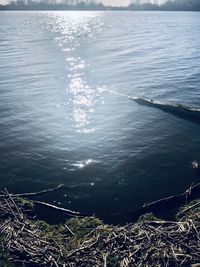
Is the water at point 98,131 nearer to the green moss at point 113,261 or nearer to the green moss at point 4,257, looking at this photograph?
the green moss at point 113,261

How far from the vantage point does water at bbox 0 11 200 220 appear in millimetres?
19484

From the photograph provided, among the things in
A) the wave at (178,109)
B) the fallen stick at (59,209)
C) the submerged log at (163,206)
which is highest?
the wave at (178,109)

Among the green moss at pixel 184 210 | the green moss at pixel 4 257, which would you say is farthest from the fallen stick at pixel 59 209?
the green moss at pixel 184 210

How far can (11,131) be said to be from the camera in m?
27.8

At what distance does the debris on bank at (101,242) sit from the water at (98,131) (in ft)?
8.01

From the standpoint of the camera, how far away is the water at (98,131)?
19.5m

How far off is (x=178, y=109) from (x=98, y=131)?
317 inches

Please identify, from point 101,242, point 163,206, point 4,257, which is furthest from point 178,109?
point 4,257

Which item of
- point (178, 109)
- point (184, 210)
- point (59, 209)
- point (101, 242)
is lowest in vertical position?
point (59, 209)

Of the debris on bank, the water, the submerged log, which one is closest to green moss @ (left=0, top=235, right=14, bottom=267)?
the debris on bank

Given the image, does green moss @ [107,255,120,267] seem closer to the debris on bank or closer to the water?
the debris on bank

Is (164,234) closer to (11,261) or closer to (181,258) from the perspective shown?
(181,258)

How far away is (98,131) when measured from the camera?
27.1 meters

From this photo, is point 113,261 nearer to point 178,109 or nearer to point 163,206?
point 163,206
